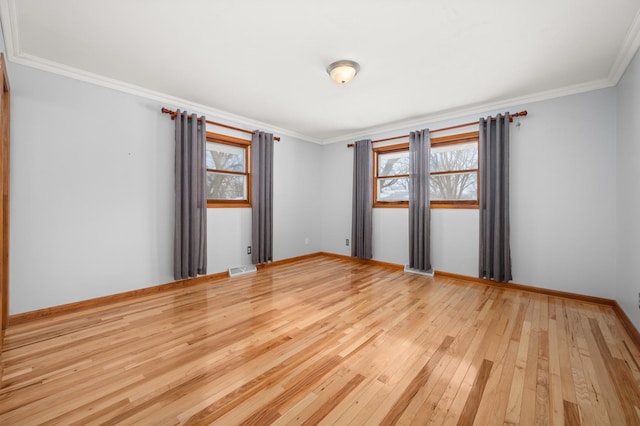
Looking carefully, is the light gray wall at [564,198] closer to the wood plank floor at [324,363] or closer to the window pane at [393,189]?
the wood plank floor at [324,363]

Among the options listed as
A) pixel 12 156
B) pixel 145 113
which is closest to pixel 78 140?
pixel 12 156

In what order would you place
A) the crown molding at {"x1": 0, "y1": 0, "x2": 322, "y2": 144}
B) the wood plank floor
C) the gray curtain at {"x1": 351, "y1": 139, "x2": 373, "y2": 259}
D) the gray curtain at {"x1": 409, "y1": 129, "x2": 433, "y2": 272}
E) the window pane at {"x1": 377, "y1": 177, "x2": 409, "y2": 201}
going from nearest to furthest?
the wood plank floor
the crown molding at {"x1": 0, "y1": 0, "x2": 322, "y2": 144}
the gray curtain at {"x1": 409, "y1": 129, "x2": 433, "y2": 272}
the window pane at {"x1": 377, "y1": 177, "x2": 409, "y2": 201}
the gray curtain at {"x1": 351, "y1": 139, "x2": 373, "y2": 259}

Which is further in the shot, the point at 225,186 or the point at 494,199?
the point at 225,186

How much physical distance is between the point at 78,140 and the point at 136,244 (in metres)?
1.28

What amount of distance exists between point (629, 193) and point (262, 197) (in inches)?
171

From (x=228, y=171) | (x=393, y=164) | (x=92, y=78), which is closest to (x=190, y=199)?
(x=228, y=171)

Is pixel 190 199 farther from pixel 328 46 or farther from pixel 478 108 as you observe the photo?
pixel 478 108

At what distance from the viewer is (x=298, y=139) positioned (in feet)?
17.4

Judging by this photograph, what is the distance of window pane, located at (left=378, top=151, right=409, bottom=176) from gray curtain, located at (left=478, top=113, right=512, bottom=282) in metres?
1.23

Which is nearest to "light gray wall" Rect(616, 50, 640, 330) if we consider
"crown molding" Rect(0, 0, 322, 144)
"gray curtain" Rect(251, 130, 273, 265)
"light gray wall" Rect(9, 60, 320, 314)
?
"gray curtain" Rect(251, 130, 273, 265)

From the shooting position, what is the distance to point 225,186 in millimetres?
4227

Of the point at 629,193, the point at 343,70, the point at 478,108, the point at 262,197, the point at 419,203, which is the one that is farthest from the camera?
the point at 262,197

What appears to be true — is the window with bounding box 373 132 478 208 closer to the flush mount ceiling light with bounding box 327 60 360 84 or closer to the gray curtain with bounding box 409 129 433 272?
the gray curtain with bounding box 409 129 433 272

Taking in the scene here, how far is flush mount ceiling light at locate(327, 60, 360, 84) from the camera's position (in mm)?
2562
